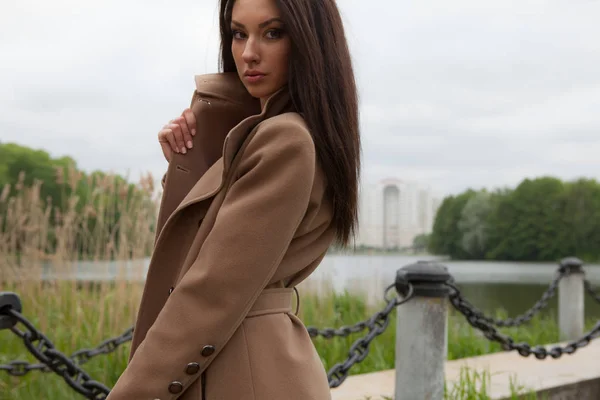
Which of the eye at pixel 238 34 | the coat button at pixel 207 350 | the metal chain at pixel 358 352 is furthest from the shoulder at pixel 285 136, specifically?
the metal chain at pixel 358 352

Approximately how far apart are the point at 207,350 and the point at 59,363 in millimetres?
1601

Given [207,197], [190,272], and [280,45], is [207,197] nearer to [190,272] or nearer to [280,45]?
[190,272]

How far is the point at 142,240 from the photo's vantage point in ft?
17.7

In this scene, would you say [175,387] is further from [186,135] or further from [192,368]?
[186,135]

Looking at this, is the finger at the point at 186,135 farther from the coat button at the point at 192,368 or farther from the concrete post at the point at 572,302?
the concrete post at the point at 572,302

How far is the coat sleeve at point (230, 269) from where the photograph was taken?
4.25 feet

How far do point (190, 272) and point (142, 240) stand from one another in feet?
13.8

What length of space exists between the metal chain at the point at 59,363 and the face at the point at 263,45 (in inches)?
61.9

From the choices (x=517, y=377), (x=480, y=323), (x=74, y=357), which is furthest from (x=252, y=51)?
(x=517, y=377)

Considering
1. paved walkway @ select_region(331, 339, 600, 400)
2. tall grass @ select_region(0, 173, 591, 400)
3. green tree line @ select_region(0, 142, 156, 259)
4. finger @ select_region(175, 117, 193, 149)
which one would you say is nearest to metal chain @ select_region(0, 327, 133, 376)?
tall grass @ select_region(0, 173, 591, 400)

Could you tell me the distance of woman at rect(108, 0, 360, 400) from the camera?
4.29 feet

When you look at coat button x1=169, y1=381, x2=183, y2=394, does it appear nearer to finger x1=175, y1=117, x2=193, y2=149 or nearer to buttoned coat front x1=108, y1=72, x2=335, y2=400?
buttoned coat front x1=108, y1=72, x2=335, y2=400

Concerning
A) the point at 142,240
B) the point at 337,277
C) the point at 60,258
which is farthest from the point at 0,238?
the point at 337,277

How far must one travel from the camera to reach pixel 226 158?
4.60ft
